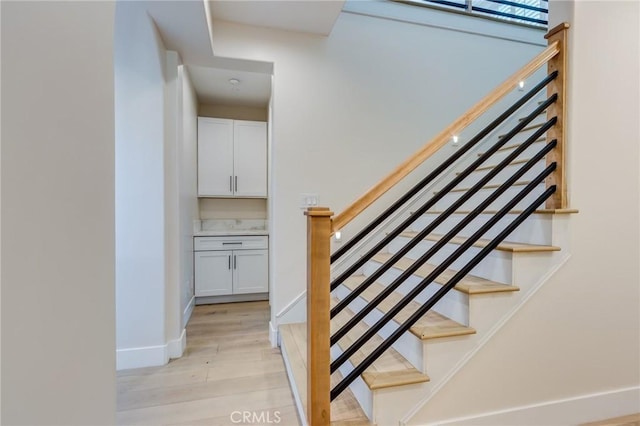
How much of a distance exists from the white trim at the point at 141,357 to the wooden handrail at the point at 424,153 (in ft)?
5.99

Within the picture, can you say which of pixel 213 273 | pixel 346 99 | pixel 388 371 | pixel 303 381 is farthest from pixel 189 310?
pixel 346 99

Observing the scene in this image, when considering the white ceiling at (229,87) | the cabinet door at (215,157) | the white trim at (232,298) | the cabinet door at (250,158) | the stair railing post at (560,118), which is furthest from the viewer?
the cabinet door at (250,158)

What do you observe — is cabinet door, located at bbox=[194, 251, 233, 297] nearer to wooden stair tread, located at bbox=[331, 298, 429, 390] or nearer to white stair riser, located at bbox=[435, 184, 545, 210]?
wooden stair tread, located at bbox=[331, 298, 429, 390]

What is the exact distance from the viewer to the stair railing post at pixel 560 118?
1.67m

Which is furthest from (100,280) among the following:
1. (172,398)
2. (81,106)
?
(172,398)

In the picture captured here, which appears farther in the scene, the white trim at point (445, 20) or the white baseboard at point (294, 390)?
the white trim at point (445, 20)

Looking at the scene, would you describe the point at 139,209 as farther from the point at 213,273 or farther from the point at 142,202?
the point at 213,273

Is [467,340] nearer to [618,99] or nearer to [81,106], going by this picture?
[618,99]

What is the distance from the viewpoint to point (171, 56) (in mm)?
2330

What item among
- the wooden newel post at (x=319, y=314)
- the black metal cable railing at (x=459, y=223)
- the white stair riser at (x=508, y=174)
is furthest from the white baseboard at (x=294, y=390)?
the white stair riser at (x=508, y=174)

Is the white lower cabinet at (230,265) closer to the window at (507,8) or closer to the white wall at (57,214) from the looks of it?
the white wall at (57,214)

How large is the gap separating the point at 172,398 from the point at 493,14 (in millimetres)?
4483

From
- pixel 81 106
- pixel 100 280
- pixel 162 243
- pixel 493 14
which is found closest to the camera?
pixel 81 106

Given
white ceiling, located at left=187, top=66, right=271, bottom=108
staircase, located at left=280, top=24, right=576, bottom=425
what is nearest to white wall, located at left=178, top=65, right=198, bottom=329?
white ceiling, located at left=187, top=66, right=271, bottom=108
